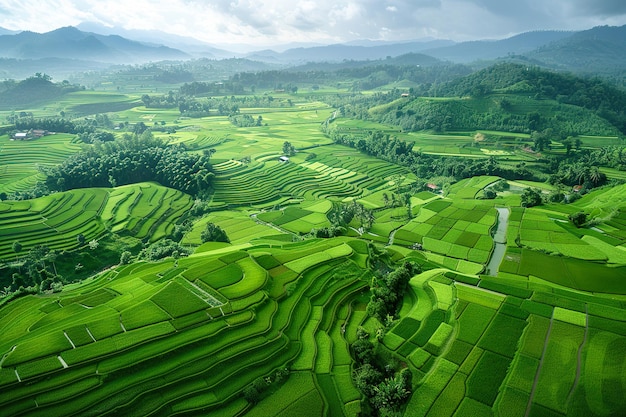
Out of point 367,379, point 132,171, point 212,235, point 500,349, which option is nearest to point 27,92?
point 132,171

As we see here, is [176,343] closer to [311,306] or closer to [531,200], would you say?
[311,306]

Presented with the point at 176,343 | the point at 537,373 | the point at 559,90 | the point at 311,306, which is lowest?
the point at 311,306

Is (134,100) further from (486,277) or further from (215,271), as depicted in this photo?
(486,277)

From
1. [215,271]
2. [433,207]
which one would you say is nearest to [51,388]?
[215,271]

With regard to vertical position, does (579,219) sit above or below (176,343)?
above

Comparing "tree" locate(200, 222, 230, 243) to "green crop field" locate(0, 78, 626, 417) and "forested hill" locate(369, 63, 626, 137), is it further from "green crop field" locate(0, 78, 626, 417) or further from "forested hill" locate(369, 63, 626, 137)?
"forested hill" locate(369, 63, 626, 137)
